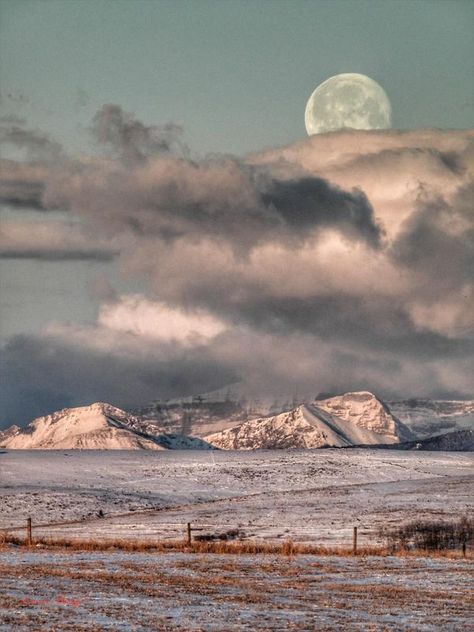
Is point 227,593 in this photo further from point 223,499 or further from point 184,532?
point 223,499

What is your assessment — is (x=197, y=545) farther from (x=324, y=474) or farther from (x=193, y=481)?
(x=324, y=474)

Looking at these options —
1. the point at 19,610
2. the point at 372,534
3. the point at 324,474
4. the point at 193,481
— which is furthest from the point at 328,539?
the point at 324,474

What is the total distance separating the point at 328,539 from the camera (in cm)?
6756

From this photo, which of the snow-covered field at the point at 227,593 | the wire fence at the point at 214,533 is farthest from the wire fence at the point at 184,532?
→ the snow-covered field at the point at 227,593

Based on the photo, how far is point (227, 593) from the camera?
35.9 metres

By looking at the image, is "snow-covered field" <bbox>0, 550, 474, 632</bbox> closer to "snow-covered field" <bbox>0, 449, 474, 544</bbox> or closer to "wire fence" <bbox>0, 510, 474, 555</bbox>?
"wire fence" <bbox>0, 510, 474, 555</bbox>

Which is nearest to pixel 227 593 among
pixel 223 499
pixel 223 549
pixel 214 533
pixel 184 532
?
pixel 223 549

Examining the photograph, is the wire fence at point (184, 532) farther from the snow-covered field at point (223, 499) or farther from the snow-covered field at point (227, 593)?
the snow-covered field at point (227, 593)

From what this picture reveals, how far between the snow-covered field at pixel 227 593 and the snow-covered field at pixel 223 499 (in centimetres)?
1941

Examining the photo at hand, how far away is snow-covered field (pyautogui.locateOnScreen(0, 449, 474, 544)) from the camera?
77312mm

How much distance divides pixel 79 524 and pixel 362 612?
52165 mm

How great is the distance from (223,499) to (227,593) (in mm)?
77638

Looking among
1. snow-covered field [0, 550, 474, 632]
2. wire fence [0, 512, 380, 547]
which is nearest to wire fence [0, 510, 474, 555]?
→ wire fence [0, 512, 380, 547]

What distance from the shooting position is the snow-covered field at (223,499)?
77312 millimetres
